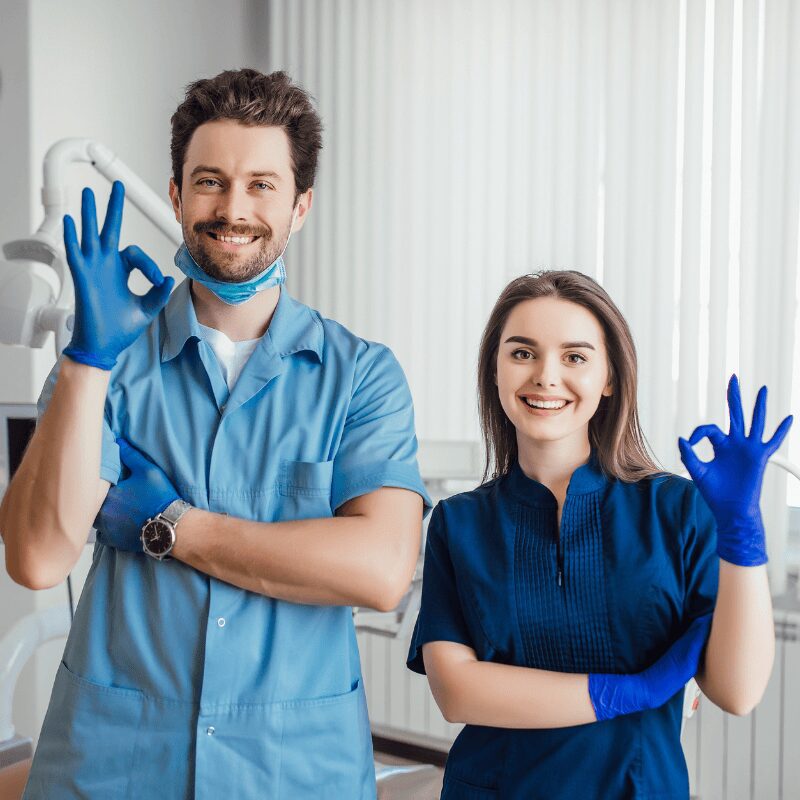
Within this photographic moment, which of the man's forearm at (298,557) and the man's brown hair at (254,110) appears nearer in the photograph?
the man's forearm at (298,557)

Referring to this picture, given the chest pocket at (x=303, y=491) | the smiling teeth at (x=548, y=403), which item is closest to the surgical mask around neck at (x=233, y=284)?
the chest pocket at (x=303, y=491)

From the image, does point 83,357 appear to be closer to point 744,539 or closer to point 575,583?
point 575,583

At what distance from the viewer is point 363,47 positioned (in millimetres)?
3383

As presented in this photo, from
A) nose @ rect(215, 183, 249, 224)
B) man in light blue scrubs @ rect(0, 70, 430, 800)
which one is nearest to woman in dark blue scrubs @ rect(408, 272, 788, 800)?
man in light blue scrubs @ rect(0, 70, 430, 800)

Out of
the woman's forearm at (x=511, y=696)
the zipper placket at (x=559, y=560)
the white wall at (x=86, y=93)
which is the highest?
the white wall at (x=86, y=93)

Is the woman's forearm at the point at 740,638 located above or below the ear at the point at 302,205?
below

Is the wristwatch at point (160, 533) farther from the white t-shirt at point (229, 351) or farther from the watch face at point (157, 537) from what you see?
the white t-shirt at point (229, 351)

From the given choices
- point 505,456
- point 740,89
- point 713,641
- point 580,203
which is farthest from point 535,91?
point 713,641

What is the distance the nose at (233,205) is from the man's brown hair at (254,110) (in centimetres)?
9

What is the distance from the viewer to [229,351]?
1.25 metres

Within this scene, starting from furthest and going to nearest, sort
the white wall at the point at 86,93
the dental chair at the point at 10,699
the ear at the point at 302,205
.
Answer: the white wall at the point at 86,93 < the dental chair at the point at 10,699 < the ear at the point at 302,205

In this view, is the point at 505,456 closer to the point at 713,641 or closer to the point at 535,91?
the point at 713,641

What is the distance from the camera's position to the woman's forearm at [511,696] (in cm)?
109

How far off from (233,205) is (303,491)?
360 millimetres
